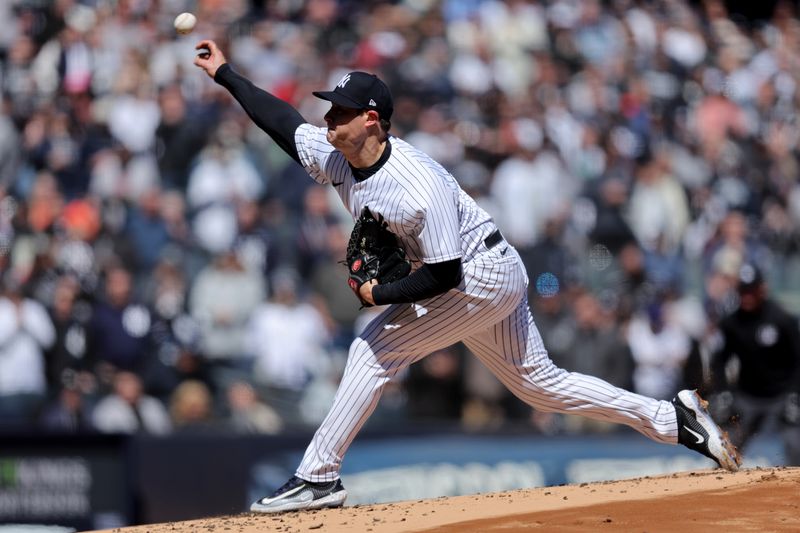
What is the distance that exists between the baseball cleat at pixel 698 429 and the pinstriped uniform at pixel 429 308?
0.41 metres

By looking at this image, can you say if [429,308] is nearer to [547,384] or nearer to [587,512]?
[547,384]

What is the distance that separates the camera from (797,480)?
5.76 meters

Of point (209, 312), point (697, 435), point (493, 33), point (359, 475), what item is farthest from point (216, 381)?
point (493, 33)

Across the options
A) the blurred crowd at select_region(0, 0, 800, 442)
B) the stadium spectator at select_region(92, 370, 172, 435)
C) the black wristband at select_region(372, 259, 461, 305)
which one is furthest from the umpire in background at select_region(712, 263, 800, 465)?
the black wristband at select_region(372, 259, 461, 305)

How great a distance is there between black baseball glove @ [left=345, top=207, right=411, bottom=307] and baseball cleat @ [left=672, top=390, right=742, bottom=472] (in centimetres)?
156

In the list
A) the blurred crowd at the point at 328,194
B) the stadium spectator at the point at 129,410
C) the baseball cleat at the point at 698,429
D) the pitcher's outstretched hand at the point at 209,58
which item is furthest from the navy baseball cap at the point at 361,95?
the stadium spectator at the point at 129,410

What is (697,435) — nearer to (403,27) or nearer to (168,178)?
(168,178)

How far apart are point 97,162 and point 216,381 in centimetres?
263

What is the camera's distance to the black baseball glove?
17.2 feet

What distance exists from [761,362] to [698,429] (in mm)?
2832

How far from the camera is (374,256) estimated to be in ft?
17.4

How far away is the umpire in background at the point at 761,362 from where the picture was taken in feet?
28.2

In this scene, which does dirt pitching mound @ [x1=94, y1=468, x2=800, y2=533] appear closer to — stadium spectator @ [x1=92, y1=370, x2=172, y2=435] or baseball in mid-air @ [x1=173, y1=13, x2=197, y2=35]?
baseball in mid-air @ [x1=173, y1=13, x2=197, y2=35]

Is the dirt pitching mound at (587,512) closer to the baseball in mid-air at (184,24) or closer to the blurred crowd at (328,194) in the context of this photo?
the baseball in mid-air at (184,24)
